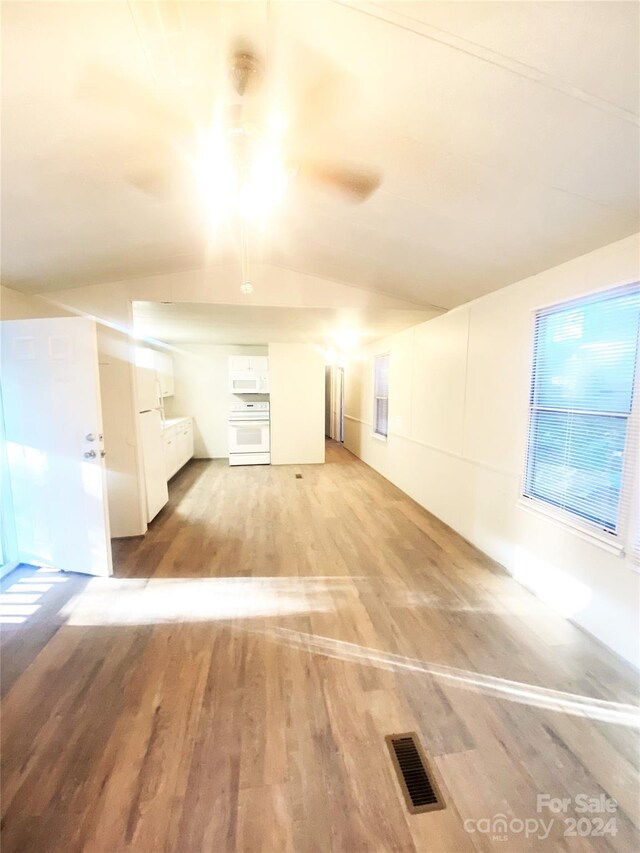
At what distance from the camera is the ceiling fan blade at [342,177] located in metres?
1.65

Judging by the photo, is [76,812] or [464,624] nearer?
[76,812]

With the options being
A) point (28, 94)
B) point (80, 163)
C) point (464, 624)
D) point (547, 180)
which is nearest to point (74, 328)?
point (80, 163)

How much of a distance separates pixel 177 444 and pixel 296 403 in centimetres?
222

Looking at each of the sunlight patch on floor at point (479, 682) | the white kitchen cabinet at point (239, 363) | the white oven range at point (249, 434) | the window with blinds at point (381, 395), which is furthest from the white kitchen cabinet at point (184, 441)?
the sunlight patch on floor at point (479, 682)

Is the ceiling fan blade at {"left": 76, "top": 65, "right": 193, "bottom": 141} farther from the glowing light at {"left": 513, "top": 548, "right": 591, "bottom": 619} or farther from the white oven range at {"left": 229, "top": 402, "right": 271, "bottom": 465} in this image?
the white oven range at {"left": 229, "top": 402, "right": 271, "bottom": 465}

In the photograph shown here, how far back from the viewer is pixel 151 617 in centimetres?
233

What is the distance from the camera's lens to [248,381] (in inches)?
252

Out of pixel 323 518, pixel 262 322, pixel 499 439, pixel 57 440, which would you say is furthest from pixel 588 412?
pixel 57 440

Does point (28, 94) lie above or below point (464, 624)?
above

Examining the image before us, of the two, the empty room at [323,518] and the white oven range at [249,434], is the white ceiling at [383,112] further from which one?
the white oven range at [249,434]

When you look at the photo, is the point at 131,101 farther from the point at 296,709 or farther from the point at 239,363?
the point at 239,363

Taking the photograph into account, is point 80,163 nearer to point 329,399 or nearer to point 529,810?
point 529,810

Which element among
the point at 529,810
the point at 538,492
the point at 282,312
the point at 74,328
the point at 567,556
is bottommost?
the point at 529,810

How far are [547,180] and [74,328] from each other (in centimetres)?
308
